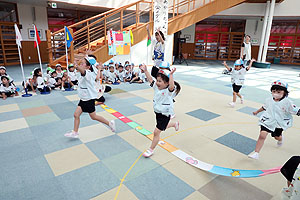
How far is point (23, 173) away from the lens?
2699mm

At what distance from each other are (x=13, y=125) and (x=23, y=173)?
74.2 inches

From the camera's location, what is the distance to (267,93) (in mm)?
7195

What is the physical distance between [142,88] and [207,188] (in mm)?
5261

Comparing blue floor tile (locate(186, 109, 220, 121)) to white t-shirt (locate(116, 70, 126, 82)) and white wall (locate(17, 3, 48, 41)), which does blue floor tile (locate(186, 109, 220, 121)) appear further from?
white wall (locate(17, 3, 48, 41))

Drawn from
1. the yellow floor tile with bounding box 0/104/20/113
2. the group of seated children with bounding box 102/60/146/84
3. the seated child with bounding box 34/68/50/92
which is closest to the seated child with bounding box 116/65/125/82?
the group of seated children with bounding box 102/60/146/84

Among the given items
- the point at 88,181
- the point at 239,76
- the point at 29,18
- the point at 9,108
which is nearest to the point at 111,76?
the point at 9,108

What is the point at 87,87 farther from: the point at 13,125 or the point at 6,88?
the point at 6,88

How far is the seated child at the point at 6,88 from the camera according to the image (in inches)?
230

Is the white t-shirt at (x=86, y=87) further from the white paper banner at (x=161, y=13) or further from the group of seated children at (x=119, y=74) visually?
the white paper banner at (x=161, y=13)

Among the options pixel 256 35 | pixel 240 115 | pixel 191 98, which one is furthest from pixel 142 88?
pixel 256 35

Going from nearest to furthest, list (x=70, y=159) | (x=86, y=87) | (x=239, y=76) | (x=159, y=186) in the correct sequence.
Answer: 1. (x=159, y=186)
2. (x=70, y=159)
3. (x=86, y=87)
4. (x=239, y=76)

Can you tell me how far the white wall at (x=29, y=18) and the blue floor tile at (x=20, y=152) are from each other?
1111 cm

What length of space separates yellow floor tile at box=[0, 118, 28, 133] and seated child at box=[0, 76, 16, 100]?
6.46 ft

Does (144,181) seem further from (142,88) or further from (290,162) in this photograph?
(142,88)
